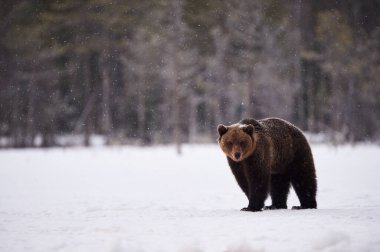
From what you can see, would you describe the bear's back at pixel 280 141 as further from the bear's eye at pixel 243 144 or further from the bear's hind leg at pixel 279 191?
the bear's eye at pixel 243 144

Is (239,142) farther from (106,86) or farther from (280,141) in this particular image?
(106,86)

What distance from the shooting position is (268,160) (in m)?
6.45

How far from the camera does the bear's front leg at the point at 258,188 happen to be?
639 cm

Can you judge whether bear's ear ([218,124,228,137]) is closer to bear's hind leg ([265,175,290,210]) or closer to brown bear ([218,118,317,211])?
brown bear ([218,118,317,211])

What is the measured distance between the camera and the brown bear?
6348 millimetres

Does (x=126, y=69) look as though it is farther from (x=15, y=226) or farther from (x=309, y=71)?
(x=15, y=226)

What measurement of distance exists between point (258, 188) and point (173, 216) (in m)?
1.29

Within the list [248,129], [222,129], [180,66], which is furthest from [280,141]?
[180,66]

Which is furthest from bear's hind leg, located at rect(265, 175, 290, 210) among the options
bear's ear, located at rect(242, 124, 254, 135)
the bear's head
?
bear's ear, located at rect(242, 124, 254, 135)

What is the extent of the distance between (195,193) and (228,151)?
4498 mm

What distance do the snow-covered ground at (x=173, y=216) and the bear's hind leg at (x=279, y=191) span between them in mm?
676

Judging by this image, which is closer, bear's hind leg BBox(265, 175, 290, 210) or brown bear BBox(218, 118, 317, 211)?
brown bear BBox(218, 118, 317, 211)

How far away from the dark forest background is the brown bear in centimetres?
1797

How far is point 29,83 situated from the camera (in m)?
33.7
